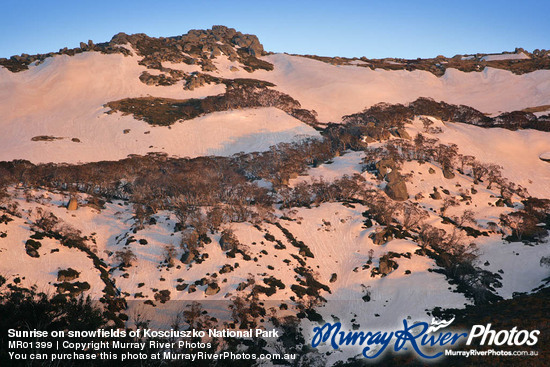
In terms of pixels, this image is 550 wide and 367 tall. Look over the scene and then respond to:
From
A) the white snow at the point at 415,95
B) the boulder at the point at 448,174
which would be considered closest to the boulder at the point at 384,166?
the boulder at the point at 448,174

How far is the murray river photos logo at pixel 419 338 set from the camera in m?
31.0

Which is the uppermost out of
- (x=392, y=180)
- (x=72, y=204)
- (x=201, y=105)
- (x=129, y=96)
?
(x=129, y=96)

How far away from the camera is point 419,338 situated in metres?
40.4

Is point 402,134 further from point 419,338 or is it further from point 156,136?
point 156,136

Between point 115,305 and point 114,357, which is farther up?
point 114,357

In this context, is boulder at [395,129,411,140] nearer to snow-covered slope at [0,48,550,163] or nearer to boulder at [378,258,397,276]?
snow-covered slope at [0,48,550,163]

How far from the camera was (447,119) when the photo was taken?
13488 cm

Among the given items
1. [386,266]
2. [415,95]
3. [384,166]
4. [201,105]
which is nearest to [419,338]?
[386,266]

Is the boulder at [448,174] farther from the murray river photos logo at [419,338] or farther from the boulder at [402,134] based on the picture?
the murray river photos logo at [419,338]

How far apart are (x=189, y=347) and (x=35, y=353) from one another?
49.4 feet

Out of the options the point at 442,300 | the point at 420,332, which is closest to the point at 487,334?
the point at 420,332

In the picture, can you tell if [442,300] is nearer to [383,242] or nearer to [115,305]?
[383,242]

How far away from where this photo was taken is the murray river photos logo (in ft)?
102

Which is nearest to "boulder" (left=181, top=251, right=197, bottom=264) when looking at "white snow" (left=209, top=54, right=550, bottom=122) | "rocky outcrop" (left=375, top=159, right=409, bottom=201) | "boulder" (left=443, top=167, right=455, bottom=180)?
"rocky outcrop" (left=375, top=159, right=409, bottom=201)
